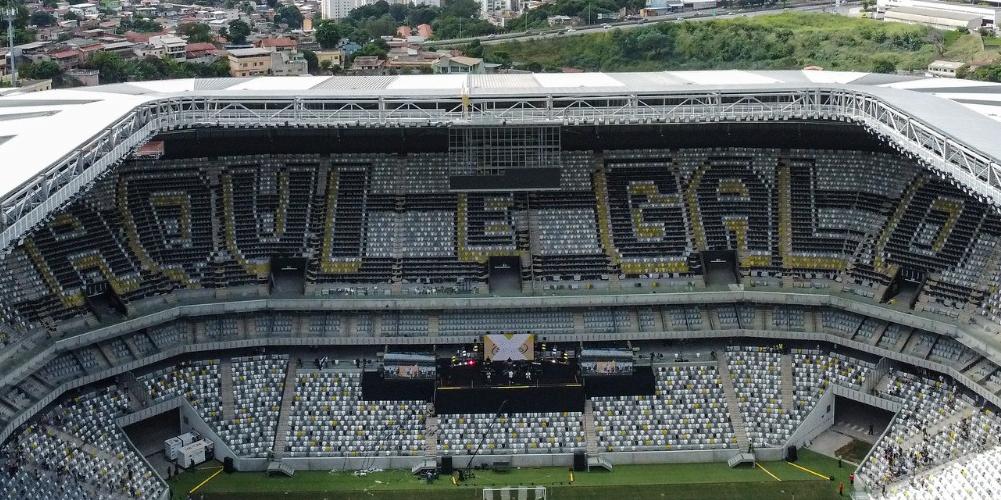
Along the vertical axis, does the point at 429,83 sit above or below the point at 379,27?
below

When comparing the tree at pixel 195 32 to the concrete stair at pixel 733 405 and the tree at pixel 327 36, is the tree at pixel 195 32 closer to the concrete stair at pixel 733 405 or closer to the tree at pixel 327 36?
the tree at pixel 327 36

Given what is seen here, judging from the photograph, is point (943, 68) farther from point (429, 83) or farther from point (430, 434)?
point (430, 434)

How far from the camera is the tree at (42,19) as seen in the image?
18950cm

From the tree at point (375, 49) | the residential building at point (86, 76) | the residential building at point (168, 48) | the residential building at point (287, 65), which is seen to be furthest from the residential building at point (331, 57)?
the residential building at point (86, 76)

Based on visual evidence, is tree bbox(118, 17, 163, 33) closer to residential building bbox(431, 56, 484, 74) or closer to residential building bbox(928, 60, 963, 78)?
residential building bbox(431, 56, 484, 74)

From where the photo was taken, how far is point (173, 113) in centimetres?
6388

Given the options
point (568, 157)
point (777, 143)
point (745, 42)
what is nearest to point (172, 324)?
point (568, 157)

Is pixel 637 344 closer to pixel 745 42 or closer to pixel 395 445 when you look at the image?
pixel 395 445

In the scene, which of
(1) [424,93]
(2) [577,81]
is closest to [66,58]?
(2) [577,81]

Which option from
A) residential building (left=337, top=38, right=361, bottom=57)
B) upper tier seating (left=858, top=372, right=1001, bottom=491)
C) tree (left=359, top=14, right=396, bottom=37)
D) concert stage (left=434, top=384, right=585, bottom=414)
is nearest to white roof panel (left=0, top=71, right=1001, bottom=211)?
upper tier seating (left=858, top=372, right=1001, bottom=491)

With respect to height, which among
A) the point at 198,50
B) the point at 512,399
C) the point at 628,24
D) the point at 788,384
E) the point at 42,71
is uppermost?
the point at 628,24

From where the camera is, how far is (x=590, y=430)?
61844mm

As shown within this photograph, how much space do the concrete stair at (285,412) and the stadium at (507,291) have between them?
0.15 m

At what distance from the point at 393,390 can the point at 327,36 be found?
108m
